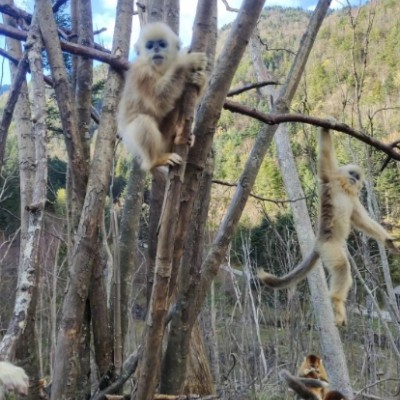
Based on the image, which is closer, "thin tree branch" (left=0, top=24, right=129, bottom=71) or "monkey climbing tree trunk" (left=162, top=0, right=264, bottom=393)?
"monkey climbing tree trunk" (left=162, top=0, right=264, bottom=393)

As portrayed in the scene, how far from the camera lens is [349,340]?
499 inches

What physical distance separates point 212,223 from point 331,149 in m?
12.7

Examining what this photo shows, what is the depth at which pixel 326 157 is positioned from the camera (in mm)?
4387

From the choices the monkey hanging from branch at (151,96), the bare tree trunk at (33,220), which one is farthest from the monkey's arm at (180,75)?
the bare tree trunk at (33,220)

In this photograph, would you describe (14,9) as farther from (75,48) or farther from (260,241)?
(260,241)

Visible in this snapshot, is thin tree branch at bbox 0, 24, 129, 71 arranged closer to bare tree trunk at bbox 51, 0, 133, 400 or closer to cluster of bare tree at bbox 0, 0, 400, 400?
cluster of bare tree at bbox 0, 0, 400, 400

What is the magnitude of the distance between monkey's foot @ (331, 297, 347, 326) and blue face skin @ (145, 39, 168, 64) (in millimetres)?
2451

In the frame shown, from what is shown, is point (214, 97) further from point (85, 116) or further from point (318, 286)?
point (318, 286)

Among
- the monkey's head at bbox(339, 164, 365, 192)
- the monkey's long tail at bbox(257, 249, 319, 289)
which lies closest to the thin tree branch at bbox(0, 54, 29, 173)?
the monkey's long tail at bbox(257, 249, 319, 289)

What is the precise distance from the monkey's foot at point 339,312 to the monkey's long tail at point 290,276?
1.19ft

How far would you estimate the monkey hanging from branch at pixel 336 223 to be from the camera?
14.8ft

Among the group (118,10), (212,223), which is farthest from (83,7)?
(212,223)

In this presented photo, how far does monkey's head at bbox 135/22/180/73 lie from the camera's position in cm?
315

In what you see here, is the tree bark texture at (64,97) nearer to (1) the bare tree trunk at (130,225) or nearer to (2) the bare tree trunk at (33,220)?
(2) the bare tree trunk at (33,220)
